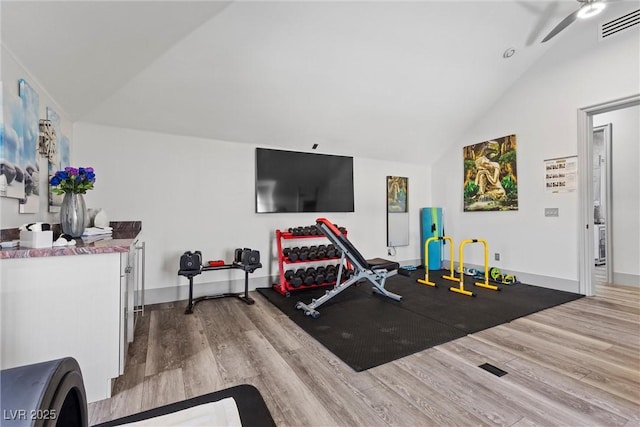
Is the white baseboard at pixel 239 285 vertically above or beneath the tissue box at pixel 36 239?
beneath

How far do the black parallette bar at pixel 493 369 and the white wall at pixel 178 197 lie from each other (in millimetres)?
2997

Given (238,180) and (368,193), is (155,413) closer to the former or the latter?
(238,180)

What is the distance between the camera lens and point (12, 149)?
5.89 ft

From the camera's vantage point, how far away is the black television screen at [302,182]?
167 inches

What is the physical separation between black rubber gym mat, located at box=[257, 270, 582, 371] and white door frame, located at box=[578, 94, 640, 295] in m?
0.31

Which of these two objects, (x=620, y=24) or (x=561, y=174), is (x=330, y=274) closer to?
(x=561, y=174)

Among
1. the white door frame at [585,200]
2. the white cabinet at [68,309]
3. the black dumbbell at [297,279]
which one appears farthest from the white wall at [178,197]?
the white door frame at [585,200]

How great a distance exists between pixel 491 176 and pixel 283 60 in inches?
158

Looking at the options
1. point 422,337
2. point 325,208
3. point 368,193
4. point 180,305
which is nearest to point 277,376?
point 422,337

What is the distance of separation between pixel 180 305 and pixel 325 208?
8.31ft

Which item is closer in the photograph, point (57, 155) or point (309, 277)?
point (57, 155)

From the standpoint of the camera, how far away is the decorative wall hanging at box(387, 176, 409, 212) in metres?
5.52

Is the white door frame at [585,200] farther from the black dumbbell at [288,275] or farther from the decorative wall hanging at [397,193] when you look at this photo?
the black dumbbell at [288,275]

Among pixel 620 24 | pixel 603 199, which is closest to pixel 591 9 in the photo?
pixel 620 24
